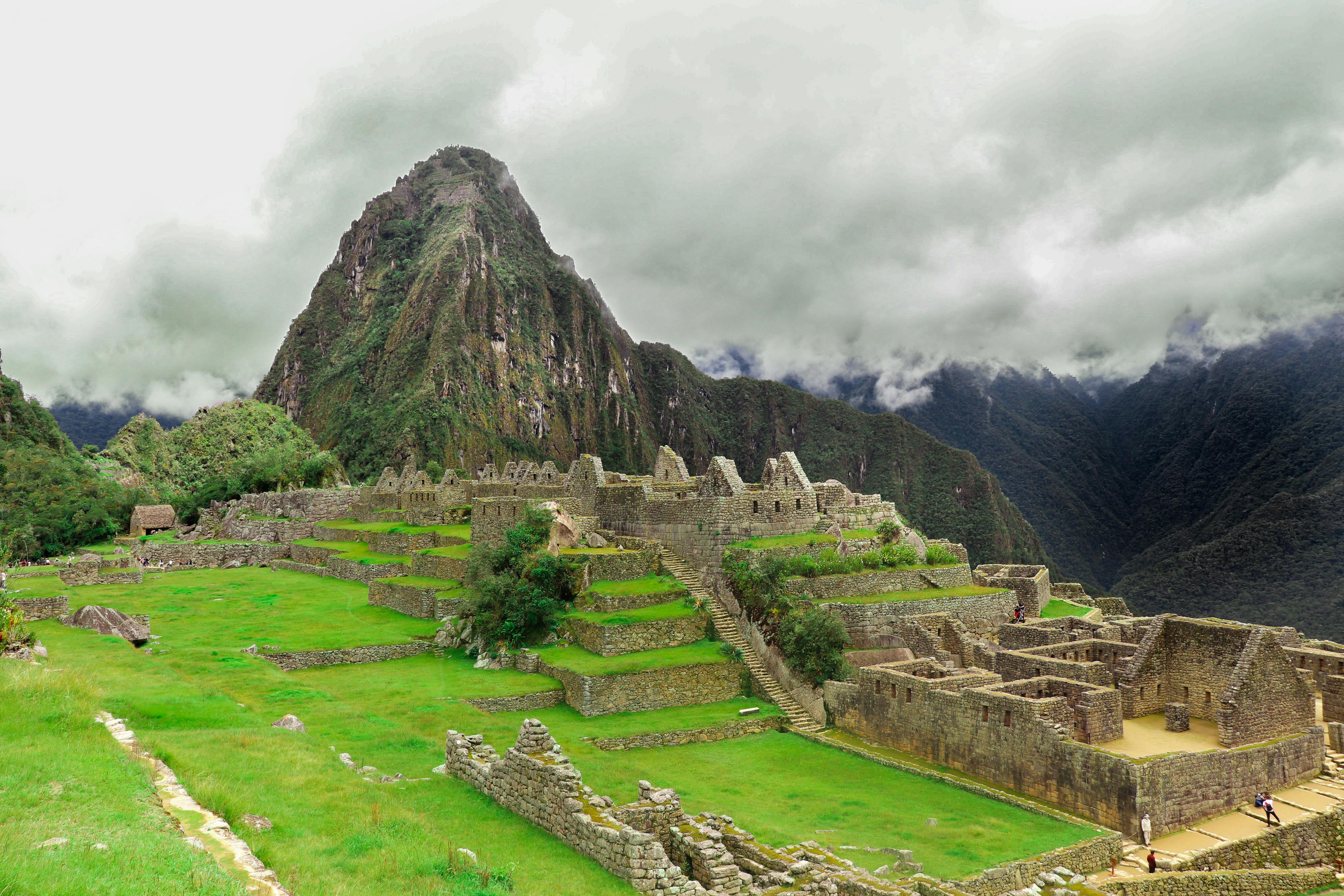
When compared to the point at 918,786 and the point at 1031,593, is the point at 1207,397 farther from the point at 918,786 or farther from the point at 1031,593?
the point at 918,786

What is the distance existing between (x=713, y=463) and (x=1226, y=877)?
16.7m

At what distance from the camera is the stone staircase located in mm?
18766

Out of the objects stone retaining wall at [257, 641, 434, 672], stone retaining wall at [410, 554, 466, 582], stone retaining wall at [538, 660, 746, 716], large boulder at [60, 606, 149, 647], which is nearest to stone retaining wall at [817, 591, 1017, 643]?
stone retaining wall at [538, 660, 746, 716]

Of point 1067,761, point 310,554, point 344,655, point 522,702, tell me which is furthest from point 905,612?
point 310,554

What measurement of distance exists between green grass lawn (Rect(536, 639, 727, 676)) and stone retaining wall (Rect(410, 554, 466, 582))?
869 cm

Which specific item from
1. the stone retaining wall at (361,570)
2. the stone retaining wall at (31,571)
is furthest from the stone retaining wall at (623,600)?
the stone retaining wall at (31,571)

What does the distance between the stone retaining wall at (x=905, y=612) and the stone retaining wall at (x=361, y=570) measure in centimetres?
2096

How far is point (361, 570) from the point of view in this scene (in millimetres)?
35938

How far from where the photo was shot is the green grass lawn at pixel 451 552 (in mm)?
30469

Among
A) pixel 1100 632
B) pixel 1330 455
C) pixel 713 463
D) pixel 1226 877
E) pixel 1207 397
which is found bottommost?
pixel 1226 877

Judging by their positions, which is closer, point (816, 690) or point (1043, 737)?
point (1043, 737)

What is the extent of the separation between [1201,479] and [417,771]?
3732 inches

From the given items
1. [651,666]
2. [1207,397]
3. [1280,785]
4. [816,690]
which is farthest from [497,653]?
[1207,397]

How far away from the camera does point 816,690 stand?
18984mm
